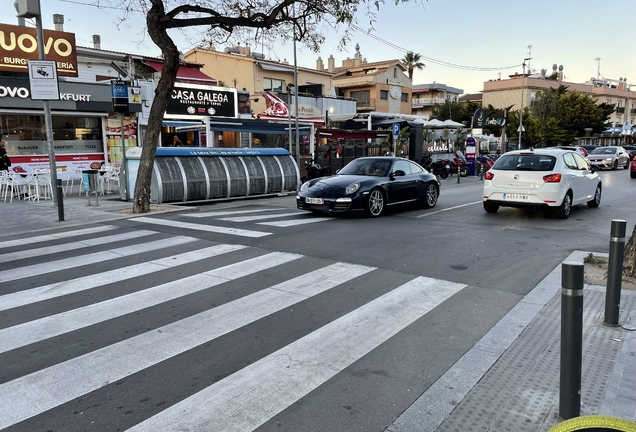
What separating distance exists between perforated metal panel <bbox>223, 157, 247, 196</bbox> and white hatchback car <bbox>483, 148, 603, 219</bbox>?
24.2 ft

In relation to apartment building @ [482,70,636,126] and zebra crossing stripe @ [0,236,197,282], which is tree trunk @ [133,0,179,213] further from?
apartment building @ [482,70,636,126]

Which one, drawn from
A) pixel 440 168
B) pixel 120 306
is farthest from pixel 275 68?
pixel 120 306

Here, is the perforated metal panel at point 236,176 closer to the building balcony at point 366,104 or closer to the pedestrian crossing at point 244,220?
the pedestrian crossing at point 244,220

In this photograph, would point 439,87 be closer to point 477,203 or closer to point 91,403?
point 477,203

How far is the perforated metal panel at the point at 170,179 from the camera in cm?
1333

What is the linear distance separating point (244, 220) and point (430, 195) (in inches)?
205

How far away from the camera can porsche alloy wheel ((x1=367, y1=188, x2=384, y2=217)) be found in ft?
36.4

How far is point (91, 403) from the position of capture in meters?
3.28

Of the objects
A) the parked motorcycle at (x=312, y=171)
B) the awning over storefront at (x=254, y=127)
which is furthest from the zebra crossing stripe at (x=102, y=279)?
the parked motorcycle at (x=312, y=171)

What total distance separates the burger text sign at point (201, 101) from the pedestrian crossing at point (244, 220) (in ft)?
35.5

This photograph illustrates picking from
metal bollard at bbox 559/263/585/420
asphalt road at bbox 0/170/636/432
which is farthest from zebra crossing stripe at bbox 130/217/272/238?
metal bollard at bbox 559/263/585/420

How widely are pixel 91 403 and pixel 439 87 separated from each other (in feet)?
248

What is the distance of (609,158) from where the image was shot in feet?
99.0

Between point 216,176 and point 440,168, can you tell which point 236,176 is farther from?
point 440,168
